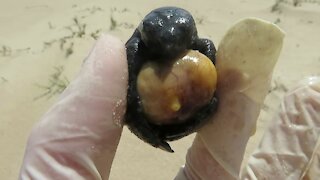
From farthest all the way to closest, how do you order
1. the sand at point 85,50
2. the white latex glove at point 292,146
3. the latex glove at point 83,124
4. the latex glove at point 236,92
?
the sand at point 85,50 → the white latex glove at point 292,146 → the latex glove at point 236,92 → the latex glove at point 83,124

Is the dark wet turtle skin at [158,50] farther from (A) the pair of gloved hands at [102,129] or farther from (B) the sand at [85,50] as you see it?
(B) the sand at [85,50]

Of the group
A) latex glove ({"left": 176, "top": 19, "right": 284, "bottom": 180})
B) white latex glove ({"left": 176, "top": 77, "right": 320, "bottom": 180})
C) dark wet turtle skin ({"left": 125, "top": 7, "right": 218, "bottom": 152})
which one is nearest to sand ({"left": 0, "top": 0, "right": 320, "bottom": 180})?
white latex glove ({"left": 176, "top": 77, "right": 320, "bottom": 180})

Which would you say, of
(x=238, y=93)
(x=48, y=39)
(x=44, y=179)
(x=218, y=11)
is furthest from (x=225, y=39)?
(x=218, y=11)

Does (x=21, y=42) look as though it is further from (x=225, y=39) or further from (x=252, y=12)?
(x=225, y=39)

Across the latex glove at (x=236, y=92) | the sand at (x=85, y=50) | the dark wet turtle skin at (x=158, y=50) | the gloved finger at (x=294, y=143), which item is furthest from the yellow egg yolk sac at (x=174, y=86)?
the sand at (x=85, y=50)

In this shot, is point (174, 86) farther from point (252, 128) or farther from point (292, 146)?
point (292, 146)

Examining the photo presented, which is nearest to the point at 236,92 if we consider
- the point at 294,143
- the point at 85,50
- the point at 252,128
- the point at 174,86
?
the point at 252,128

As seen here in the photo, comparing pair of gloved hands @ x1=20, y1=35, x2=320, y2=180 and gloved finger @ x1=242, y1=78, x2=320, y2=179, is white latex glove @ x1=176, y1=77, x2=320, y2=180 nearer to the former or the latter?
gloved finger @ x1=242, y1=78, x2=320, y2=179
